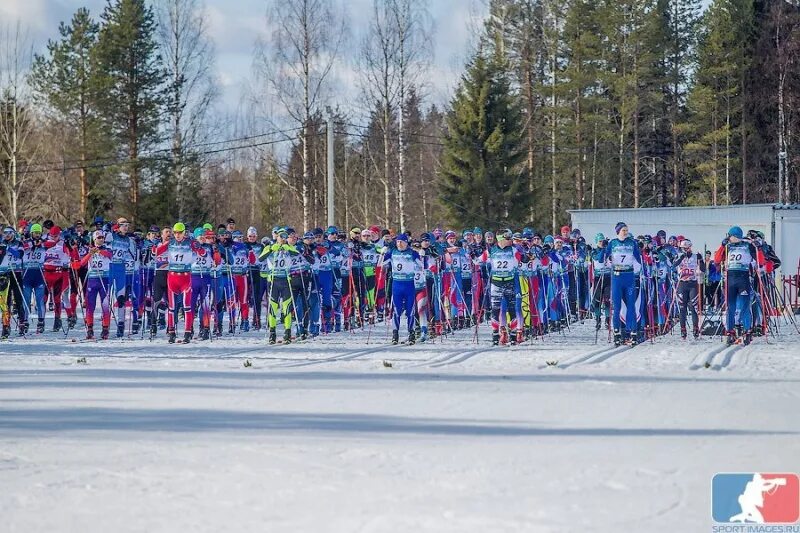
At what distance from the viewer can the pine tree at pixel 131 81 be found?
166 ft

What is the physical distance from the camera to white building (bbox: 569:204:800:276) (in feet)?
107

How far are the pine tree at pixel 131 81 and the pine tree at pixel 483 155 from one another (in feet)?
50.8

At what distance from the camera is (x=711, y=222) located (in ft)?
118

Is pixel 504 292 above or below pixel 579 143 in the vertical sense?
below

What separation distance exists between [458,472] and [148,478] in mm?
2542

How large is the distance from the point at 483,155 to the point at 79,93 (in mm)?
20983

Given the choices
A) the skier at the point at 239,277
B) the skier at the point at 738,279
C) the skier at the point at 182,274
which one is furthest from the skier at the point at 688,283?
the skier at the point at 182,274

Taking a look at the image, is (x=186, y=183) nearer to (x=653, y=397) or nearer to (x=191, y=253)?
(x=191, y=253)

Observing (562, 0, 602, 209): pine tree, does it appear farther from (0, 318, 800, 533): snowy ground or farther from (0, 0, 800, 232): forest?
(0, 318, 800, 533): snowy ground

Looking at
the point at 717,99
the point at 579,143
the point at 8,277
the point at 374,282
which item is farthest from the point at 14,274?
the point at 717,99

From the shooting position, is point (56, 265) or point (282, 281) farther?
point (56, 265)

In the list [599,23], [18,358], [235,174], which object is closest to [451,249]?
[18,358]

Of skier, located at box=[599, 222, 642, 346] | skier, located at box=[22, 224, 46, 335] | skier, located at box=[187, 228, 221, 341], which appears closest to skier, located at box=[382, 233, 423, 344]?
skier, located at box=[187, 228, 221, 341]

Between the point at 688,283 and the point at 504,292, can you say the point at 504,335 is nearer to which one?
the point at 504,292
